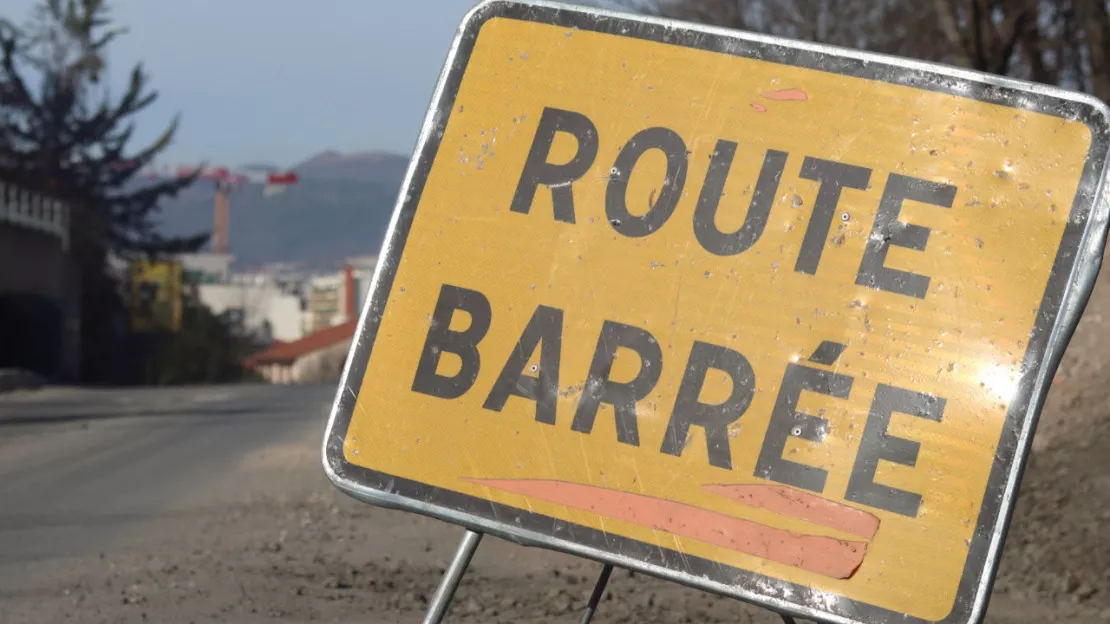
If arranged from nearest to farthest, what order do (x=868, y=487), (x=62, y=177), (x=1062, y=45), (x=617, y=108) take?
(x=868, y=487), (x=617, y=108), (x=1062, y=45), (x=62, y=177)

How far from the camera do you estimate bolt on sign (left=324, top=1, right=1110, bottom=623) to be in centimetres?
232

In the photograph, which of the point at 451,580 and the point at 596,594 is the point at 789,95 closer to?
the point at 451,580

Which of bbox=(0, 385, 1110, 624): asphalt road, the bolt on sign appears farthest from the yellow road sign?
the bolt on sign

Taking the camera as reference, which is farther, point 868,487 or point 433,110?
point 433,110

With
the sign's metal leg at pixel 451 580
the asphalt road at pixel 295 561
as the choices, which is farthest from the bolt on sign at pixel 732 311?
the asphalt road at pixel 295 561

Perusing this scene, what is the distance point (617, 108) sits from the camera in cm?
257

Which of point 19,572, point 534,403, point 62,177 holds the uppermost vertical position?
point 534,403

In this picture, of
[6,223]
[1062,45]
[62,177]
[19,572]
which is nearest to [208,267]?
[62,177]

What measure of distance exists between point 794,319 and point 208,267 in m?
157

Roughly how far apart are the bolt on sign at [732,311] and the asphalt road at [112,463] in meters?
4.76

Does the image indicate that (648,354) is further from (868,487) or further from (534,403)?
(868,487)

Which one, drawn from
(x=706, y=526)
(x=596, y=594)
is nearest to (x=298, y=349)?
(x=596, y=594)

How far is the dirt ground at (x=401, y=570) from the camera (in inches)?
227

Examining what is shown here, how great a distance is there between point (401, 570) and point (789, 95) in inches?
185
